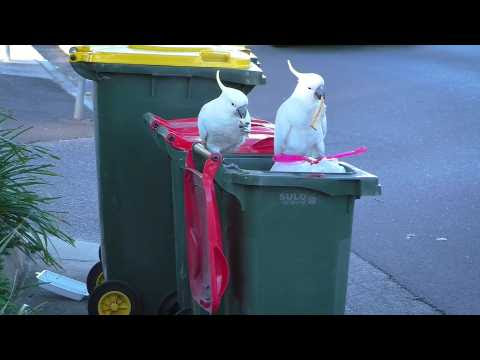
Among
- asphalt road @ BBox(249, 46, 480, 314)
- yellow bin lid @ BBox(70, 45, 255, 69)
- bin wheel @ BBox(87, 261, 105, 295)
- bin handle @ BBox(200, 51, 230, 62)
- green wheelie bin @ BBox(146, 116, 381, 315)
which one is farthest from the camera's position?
asphalt road @ BBox(249, 46, 480, 314)

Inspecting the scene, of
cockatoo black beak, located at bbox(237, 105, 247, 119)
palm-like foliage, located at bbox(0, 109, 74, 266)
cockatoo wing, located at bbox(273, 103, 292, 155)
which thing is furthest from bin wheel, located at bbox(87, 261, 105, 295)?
cockatoo wing, located at bbox(273, 103, 292, 155)

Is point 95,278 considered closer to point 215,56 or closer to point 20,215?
point 20,215

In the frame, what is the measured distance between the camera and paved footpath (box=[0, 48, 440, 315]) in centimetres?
572

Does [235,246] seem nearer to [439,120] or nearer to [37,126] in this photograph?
[37,126]

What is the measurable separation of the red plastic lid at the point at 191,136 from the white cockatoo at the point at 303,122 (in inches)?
17.6

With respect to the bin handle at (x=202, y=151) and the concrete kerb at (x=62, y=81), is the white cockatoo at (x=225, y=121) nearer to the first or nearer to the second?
the bin handle at (x=202, y=151)

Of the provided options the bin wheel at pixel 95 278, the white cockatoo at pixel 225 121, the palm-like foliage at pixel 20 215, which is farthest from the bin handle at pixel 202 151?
the bin wheel at pixel 95 278

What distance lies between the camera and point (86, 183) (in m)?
8.41

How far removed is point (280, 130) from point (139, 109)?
1242 millimetres

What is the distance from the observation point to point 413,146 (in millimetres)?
10203

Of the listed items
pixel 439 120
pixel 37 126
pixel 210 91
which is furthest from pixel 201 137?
pixel 439 120

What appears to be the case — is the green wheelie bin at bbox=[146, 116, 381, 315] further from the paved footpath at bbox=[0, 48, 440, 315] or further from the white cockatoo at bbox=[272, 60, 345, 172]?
the paved footpath at bbox=[0, 48, 440, 315]

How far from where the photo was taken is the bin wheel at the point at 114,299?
16.2 feet

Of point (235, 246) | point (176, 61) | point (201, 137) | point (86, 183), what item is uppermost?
point (176, 61)
